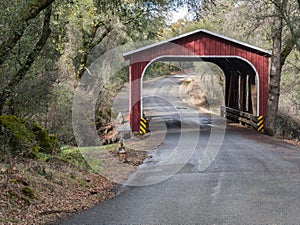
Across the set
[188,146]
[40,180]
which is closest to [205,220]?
[40,180]

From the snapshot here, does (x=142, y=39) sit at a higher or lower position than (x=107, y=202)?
higher

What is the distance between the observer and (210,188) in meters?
7.68

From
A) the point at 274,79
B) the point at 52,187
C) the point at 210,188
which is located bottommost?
the point at 210,188

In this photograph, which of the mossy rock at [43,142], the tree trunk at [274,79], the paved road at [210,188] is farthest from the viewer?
the tree trunk at [274,79]

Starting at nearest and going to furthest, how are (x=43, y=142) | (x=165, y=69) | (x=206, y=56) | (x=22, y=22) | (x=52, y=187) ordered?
(x=52, y=187) < (x=22, y=22) < (x=43, y=142) < (x=206, y=56) < (x=165, y=69)

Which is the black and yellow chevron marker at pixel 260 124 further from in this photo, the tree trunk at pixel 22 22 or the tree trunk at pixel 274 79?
the tree trunk at pixel 22 22

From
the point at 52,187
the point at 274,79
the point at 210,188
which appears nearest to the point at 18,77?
the point at 52,187

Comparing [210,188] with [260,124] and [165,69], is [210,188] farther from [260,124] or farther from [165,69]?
[165,69]

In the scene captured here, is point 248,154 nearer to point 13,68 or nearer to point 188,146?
point 188,146

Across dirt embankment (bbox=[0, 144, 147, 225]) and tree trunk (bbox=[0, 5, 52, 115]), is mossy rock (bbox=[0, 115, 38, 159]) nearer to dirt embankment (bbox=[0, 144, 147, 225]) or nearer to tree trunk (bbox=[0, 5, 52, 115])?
dirt embankment (bbox=[0, 144, 147, 225])

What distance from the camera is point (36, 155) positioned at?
8.51 metres

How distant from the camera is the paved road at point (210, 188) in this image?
5812 mm

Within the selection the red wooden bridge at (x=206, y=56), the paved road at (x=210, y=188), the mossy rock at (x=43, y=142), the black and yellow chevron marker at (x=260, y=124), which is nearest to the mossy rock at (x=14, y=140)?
the mossy rock at (x=43, y=142)

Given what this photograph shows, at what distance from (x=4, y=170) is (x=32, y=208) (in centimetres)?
110
